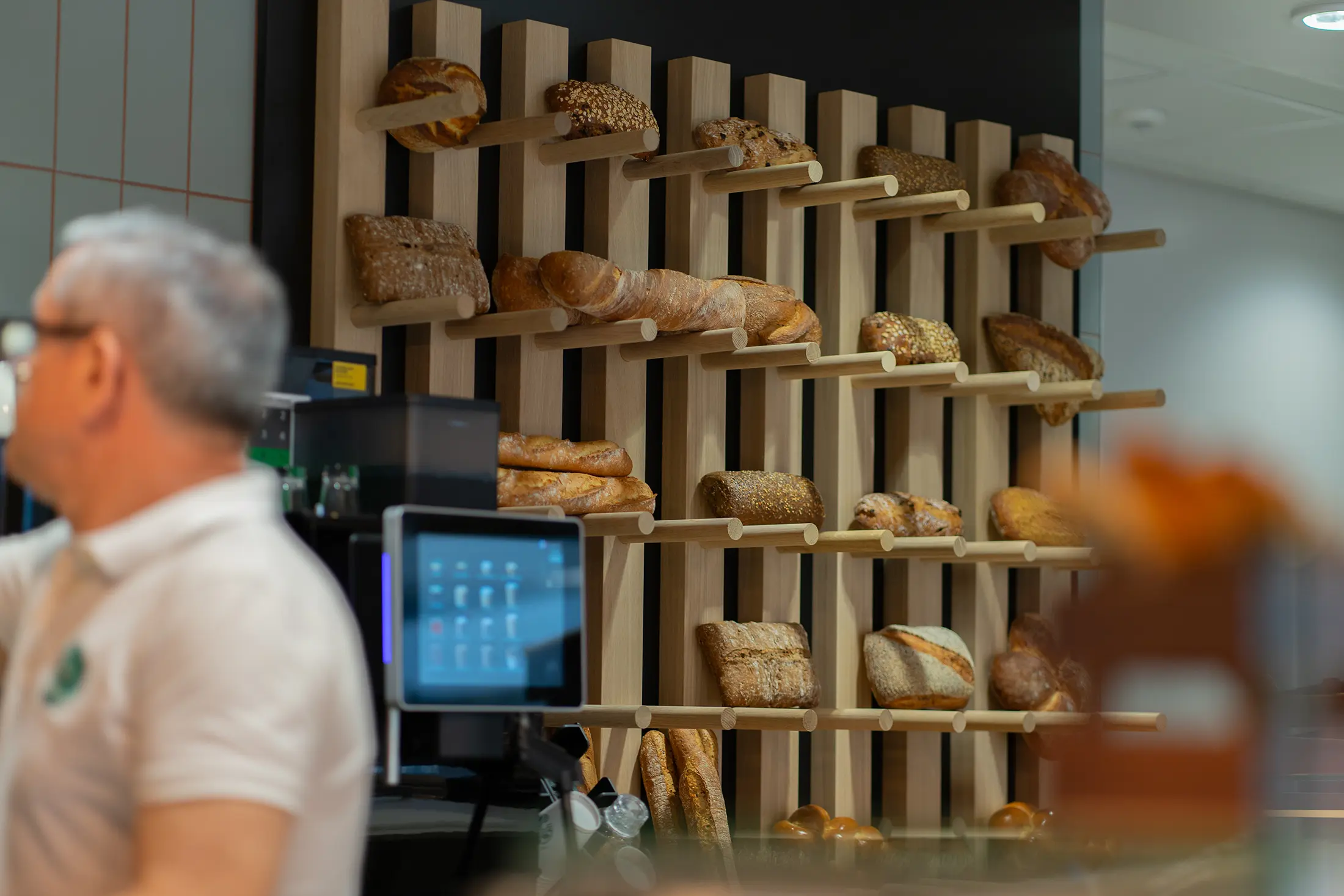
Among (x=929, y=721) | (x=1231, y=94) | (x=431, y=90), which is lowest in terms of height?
(x=929, y=721)

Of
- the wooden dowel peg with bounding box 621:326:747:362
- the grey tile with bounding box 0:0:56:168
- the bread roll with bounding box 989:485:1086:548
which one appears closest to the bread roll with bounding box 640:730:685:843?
the wooden dowel peg with bounding box 621:326:747:362

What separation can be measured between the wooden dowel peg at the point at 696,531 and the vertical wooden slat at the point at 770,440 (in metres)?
0.44

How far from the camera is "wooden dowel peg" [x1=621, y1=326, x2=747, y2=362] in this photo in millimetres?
3430

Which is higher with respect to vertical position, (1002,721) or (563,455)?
(563,455)

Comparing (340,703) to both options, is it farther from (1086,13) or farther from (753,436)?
(1086,13)

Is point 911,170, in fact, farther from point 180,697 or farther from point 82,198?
point 180,697

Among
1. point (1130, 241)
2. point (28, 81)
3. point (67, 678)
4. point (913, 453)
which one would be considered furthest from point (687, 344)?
point (67, 678)

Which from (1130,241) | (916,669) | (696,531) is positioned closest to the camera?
(696,531)

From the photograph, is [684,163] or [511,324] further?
[684,163]

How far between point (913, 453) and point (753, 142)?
0.89 meters

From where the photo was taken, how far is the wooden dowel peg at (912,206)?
391 centimetres

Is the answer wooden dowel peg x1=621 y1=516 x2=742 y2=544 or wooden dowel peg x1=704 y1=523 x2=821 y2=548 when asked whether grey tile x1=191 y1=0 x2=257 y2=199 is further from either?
wooden dowel peg x1=704 y1=523 x2=821 y2=548

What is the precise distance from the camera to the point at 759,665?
143 inches

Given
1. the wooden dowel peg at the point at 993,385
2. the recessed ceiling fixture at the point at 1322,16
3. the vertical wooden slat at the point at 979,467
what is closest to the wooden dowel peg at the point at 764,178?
the wooden dowel peg at the point at 993,385
